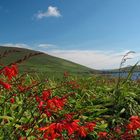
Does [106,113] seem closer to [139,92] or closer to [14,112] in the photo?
[139,92]

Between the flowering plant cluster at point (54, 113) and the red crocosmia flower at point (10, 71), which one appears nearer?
the red crocosmia flower at point (10, 71)

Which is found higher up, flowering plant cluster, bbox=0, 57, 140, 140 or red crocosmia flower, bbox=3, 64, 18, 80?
red crocosmia flower, bbox=3, 64, 18, 80

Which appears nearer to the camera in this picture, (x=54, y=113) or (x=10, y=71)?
(x=10, y=71)

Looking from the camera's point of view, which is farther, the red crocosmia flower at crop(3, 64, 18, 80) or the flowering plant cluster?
the flowering plant cluster

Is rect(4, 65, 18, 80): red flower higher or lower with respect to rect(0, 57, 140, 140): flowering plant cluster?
higher

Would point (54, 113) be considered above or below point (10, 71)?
below

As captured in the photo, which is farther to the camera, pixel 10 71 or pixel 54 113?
pixel 54 113

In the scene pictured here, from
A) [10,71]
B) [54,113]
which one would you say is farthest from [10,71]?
[54,113]

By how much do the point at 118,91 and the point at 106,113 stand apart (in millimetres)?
1028

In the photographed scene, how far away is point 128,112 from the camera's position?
1012 cm

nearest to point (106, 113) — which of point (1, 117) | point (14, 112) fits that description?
point (14, 112)

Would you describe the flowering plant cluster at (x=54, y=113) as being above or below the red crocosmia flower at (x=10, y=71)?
below

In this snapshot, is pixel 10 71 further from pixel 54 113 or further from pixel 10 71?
pixel 54 113

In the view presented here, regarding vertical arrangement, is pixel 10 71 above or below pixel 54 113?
above
